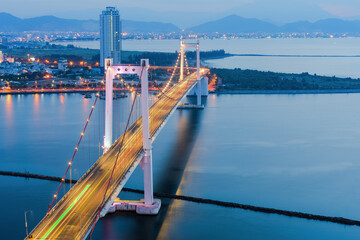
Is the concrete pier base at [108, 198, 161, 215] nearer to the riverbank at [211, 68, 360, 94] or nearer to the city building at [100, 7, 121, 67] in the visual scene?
the riverbank at [211, 68, 360, 94]

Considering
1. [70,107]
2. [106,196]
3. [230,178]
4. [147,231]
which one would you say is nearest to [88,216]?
[106,196]

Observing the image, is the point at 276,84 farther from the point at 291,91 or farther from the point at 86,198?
the point at 86,198

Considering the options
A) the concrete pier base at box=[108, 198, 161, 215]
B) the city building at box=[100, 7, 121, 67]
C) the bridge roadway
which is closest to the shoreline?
the bridge roadway

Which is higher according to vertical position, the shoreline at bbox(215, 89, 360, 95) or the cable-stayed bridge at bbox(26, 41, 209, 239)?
the shoreline at bbox(215, 89, 360, 95)

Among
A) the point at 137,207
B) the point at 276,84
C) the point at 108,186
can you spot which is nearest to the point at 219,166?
the point at 137,207

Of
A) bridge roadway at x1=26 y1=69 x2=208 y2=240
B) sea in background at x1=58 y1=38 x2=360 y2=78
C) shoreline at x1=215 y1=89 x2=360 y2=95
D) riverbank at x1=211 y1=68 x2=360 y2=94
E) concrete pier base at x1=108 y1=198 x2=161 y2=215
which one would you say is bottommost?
concrete pier base at x1=108 y1=198 x2=161 y2=215

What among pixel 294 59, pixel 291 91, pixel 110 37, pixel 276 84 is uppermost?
pixel 110 37
